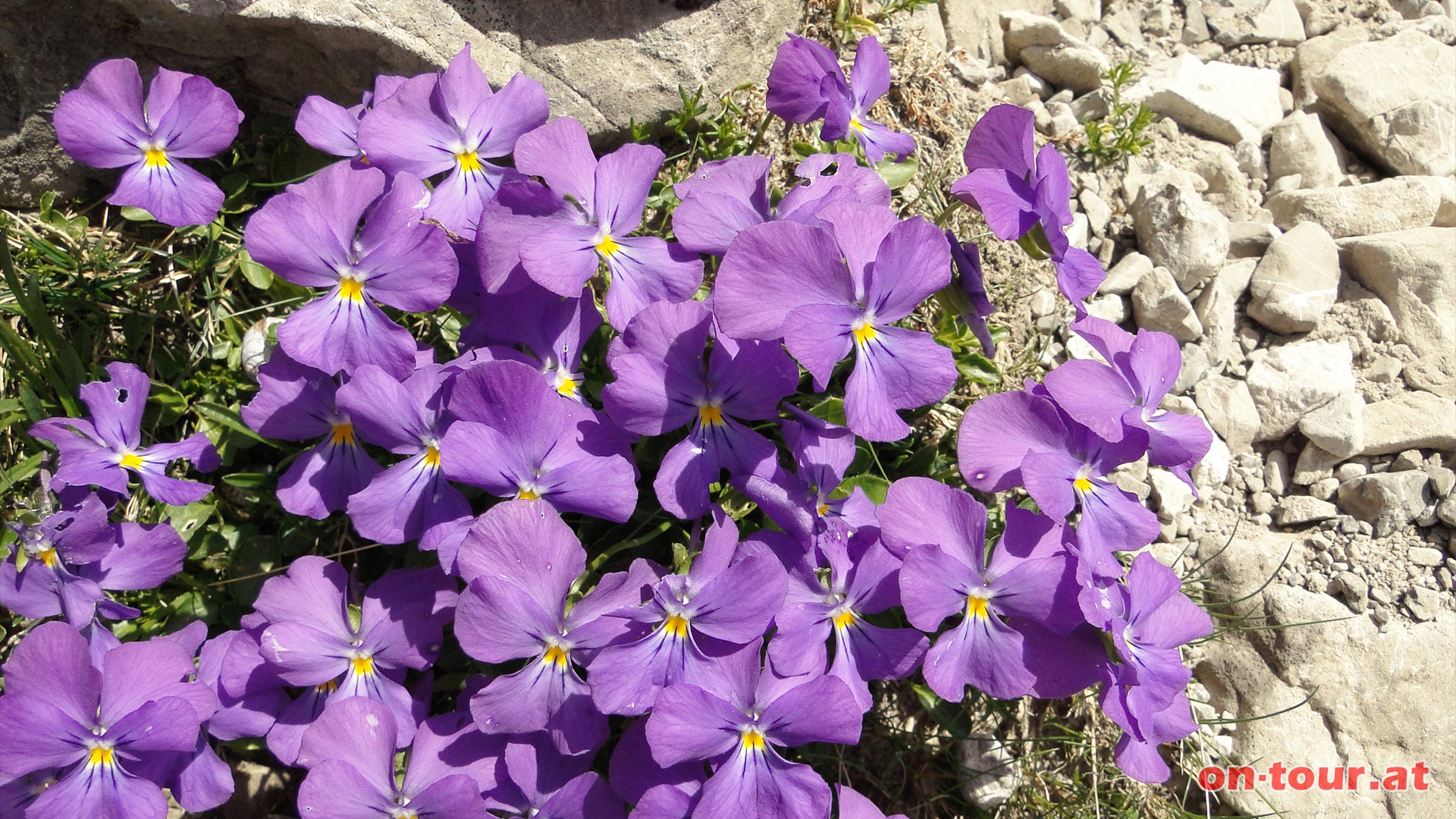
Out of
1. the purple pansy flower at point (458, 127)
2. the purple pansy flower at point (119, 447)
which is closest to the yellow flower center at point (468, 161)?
the purple pansy flower at point (458, 127)

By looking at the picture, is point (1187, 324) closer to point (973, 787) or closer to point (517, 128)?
point (973, 787)

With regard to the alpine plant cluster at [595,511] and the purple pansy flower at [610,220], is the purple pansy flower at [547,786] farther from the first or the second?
the purple pansy flower at [610,220]

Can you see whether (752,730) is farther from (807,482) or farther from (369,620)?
(369,620)

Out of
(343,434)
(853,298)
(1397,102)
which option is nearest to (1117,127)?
(1397,102)

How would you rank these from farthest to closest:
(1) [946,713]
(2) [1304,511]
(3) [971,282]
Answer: (2) [1304,511], (1) [946,713], (3) [971,282]

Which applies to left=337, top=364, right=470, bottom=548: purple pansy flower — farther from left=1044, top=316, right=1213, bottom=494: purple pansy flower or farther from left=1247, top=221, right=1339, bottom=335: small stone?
left=1247, top=221, right=1339, bottom=335: small stone

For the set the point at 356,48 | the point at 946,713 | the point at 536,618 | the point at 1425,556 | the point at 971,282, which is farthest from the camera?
the point at 1425,556

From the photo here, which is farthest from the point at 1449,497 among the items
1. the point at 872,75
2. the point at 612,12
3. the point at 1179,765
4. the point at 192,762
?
the point at 192,762
